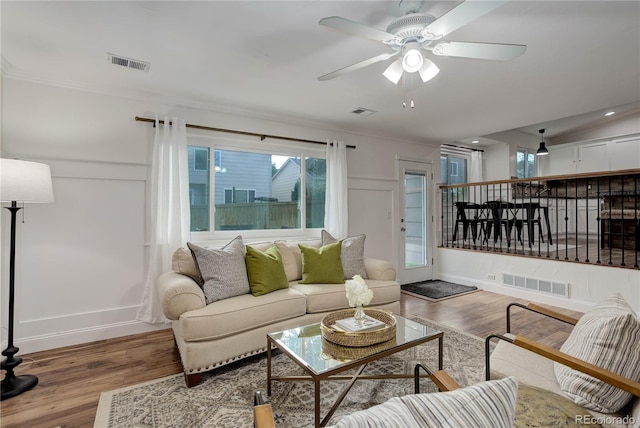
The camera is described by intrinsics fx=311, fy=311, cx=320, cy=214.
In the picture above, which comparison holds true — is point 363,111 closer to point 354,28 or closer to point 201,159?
point 201,159

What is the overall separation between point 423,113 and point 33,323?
463 centimetres

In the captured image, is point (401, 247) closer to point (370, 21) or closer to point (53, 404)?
point (370, 21)

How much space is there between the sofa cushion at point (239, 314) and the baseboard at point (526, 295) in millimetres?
3387

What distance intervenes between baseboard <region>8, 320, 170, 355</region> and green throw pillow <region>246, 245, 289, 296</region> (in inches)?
50.1

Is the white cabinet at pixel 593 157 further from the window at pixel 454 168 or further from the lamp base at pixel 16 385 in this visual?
the lamp base at pixel 16 385

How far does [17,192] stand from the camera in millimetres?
2107

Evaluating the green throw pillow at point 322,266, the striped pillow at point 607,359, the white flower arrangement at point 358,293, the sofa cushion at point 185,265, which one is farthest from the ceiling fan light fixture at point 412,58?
the sofa cushion at point 185,265

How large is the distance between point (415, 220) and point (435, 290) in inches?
49.6

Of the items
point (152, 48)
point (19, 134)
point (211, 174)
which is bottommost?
point (211, 174)

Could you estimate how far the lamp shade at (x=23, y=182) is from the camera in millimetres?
2070

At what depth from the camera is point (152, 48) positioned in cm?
235

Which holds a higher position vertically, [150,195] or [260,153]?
[260,153]

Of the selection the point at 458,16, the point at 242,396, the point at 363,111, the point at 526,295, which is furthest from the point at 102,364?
the point at 526,295

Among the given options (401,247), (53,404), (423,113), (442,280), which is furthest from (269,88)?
(442,280)
